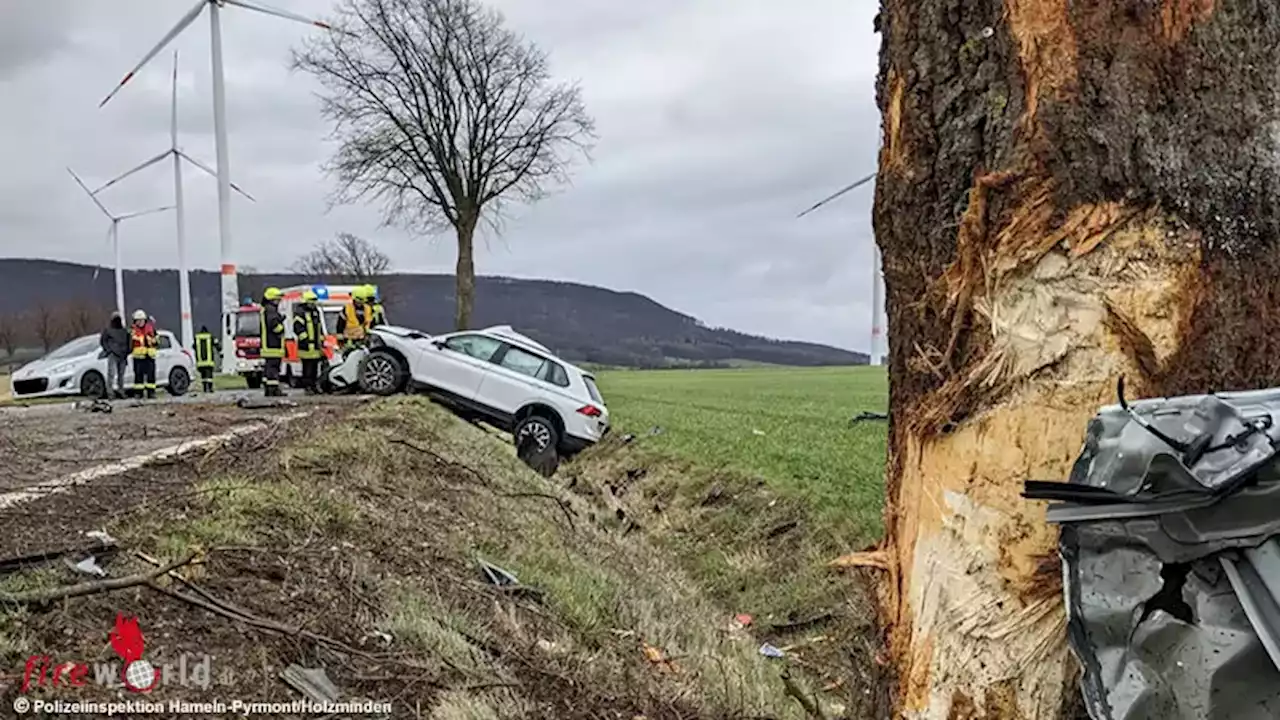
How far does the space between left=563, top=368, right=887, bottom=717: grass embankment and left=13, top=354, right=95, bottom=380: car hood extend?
1022 cm

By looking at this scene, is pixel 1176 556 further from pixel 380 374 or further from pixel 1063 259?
pixel 380 374

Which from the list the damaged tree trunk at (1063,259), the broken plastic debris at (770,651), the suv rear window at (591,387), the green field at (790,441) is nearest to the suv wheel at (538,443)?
the suv rear window at (591,387)

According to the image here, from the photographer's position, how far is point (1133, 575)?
161 centimetres

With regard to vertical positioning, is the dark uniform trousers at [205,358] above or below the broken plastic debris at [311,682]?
above

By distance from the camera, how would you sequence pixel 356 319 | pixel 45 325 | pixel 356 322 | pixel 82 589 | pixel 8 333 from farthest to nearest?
1. pixel 45 325
2. pixel 8 333
3. pixel 356 319
4. pixel 356 322
5. pixel 82 589

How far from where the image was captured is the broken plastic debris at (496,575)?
4.82 meters

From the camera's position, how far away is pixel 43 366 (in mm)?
18297

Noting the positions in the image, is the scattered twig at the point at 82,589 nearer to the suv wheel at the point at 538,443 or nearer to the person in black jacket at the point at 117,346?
the suv wheel at the point at 538,443

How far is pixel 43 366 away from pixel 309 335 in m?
6.33

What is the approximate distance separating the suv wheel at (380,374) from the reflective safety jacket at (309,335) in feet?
7.76

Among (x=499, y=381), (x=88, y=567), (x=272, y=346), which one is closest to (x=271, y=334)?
(x=272, y=346)

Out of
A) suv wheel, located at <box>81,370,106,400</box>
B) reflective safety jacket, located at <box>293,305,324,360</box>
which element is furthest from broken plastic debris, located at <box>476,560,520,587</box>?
suv wheel, located at <box>81,370,106,400</box>

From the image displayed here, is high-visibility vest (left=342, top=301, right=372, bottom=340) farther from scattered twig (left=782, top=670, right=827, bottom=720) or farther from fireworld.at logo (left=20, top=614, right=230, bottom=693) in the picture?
fireworld.at logo (left=20, top=614, right=230, bottom=693)

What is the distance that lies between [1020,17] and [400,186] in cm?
3124
